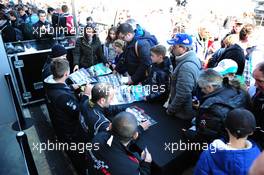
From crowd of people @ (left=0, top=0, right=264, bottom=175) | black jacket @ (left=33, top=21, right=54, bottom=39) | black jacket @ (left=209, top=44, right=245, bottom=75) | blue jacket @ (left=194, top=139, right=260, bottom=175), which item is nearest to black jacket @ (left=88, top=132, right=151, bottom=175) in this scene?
crowd of people @ (left=0, top=0, right=264, bottom=175)

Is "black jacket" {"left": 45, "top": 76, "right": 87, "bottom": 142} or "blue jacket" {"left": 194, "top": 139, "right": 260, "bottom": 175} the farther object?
"black jacket" {"left": 45, "top": 76, "right": 87, "bottom": 142}

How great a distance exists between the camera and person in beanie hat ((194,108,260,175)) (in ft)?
5.17

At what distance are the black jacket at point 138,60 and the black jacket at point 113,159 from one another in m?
1.60

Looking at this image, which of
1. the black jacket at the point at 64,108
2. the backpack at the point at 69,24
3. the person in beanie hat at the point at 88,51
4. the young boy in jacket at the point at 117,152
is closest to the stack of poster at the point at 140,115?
the black jacket at the point at 64,108

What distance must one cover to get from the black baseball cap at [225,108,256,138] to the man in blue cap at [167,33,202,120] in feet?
2.58

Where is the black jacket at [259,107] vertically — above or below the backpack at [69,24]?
below

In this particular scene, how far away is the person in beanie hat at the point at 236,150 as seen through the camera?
1.58m

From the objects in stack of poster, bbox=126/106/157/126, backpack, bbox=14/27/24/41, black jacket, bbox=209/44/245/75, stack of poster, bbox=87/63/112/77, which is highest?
backpack, bbox=14/27/24/41

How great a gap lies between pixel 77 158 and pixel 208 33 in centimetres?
311

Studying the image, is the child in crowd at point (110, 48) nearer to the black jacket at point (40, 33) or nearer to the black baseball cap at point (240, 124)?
the black jacket at point (40, 33)

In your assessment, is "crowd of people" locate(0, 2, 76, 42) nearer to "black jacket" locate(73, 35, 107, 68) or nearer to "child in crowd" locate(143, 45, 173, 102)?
"black jacket" locate(73, 35, 107, 68)

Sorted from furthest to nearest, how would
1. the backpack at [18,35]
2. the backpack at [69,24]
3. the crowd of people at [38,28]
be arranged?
the backpack at [18,35], the backpack at [69,24], the crowd of people at [38,28]

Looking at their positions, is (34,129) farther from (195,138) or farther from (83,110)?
(195,138)

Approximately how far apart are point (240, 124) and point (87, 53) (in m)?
2.88
